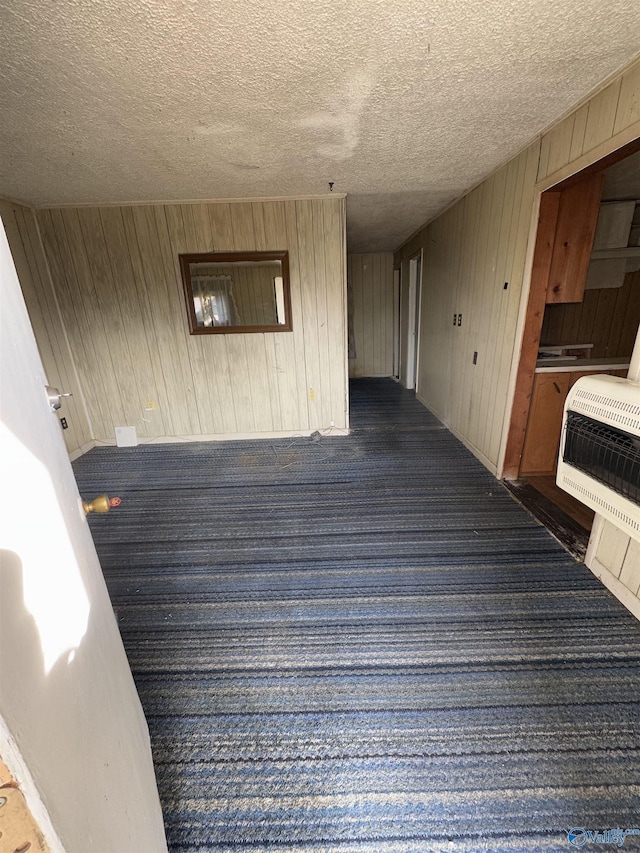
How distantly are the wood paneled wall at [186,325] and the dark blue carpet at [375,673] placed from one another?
4.89ft

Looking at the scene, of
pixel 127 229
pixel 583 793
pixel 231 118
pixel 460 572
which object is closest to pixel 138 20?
pixel 231 118

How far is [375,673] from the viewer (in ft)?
4.45

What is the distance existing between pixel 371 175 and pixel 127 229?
2303mm

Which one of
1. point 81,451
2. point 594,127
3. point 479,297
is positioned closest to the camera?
point 594,127

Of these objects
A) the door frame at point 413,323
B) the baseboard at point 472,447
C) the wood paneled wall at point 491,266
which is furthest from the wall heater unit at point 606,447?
the door frame at point 413,323

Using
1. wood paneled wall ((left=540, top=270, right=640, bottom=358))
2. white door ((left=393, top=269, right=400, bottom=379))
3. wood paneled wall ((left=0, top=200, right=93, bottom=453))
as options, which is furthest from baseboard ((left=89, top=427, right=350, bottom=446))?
white door ((left=393, top=269, right=400, bottom=379))

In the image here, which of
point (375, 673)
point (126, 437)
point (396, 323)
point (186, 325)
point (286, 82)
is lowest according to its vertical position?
point (375, 673)

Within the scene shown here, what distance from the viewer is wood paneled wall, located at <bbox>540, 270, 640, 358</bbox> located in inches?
150

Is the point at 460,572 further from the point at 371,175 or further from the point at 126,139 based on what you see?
the point at 126,139

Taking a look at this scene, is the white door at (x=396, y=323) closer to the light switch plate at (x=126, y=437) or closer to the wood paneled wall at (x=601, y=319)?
the wood paneled wall at (x=601, y=319)

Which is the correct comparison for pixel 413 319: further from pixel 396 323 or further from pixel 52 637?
pixel 52 637

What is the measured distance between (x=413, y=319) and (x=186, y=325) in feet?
11.7

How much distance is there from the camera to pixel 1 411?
449mm

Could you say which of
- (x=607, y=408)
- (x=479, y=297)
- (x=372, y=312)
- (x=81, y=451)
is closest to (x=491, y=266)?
(x=479, y=297)
